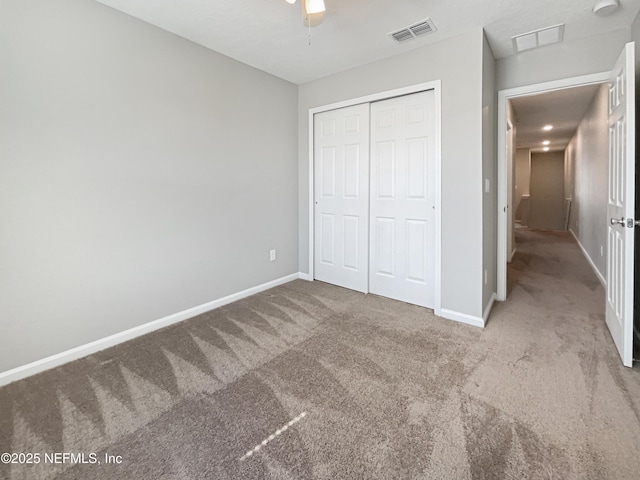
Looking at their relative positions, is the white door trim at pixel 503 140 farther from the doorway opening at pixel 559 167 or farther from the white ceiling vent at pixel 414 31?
the white ceiling vent at pixel 414 31

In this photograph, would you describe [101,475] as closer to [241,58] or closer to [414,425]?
[414,425]

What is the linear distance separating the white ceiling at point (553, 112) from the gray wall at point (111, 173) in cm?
353

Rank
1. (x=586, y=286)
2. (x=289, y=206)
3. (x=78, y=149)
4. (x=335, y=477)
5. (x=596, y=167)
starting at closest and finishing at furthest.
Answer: (x=335, y=477) < (x=78, y=149) < (x=586, y=286) < (x=289, y=206) < (x=596, y=167)

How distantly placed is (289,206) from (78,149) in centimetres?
220

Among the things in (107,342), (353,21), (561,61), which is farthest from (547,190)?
(107,342)

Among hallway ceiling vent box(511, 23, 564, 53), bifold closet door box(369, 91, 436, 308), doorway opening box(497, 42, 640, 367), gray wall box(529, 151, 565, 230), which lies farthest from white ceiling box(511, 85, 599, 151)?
gray wall box(529, 151, 565, 230)

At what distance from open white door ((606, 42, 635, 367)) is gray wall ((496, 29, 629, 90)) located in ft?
1.55

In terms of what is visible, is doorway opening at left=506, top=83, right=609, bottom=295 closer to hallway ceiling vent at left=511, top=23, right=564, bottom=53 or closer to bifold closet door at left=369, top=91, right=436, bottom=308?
hallway ceiling vent at left=511, top=23, right=564, bottom=53

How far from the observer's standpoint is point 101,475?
1.27 m

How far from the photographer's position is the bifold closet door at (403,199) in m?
2.98

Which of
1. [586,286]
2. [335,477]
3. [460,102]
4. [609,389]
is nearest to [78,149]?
[335,477]

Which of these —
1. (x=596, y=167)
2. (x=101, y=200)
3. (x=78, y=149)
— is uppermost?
(x=596, y=167)

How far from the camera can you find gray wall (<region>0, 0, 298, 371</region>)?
6.36ft

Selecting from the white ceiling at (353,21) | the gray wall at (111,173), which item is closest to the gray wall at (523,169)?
the white ceiling at (353,21)
